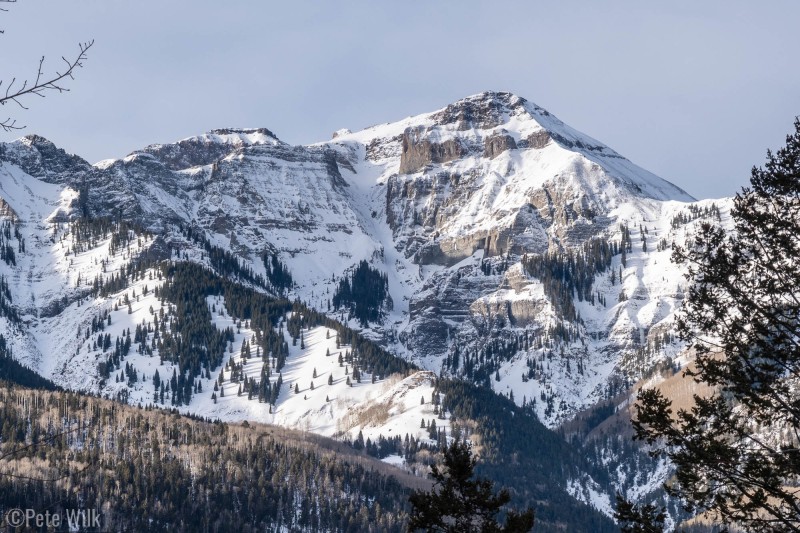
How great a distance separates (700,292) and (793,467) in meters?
5.23

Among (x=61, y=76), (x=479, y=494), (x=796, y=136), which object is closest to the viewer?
(x=61, y=76)

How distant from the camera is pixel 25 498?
7490 inches

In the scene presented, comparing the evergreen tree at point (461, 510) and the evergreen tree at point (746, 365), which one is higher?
the evergreen tree at point (746, 365)

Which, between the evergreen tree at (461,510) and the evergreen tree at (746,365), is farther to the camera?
the evergreen tree at (461,510)

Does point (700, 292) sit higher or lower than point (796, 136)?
lower

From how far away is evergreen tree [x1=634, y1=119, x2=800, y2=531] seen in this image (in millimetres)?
28312

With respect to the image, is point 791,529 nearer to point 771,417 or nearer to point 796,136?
point 771,417

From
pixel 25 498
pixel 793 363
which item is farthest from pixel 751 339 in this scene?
pixel 25 498

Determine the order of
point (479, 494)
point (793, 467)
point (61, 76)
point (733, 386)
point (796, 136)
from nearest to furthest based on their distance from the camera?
point (61, 76) < point (793, 467) < point (733, 386) < point (796, 136) < point (479, 494)

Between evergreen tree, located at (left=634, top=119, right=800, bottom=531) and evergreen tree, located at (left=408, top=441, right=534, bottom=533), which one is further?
evergreen tree, located at (left=408, top=441, right=534, bottom=533)

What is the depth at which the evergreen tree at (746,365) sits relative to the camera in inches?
1115

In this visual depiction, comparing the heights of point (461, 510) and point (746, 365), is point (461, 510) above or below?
below

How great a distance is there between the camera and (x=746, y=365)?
29.8 meters

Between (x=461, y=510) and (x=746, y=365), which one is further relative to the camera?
(x=461, y=510)
